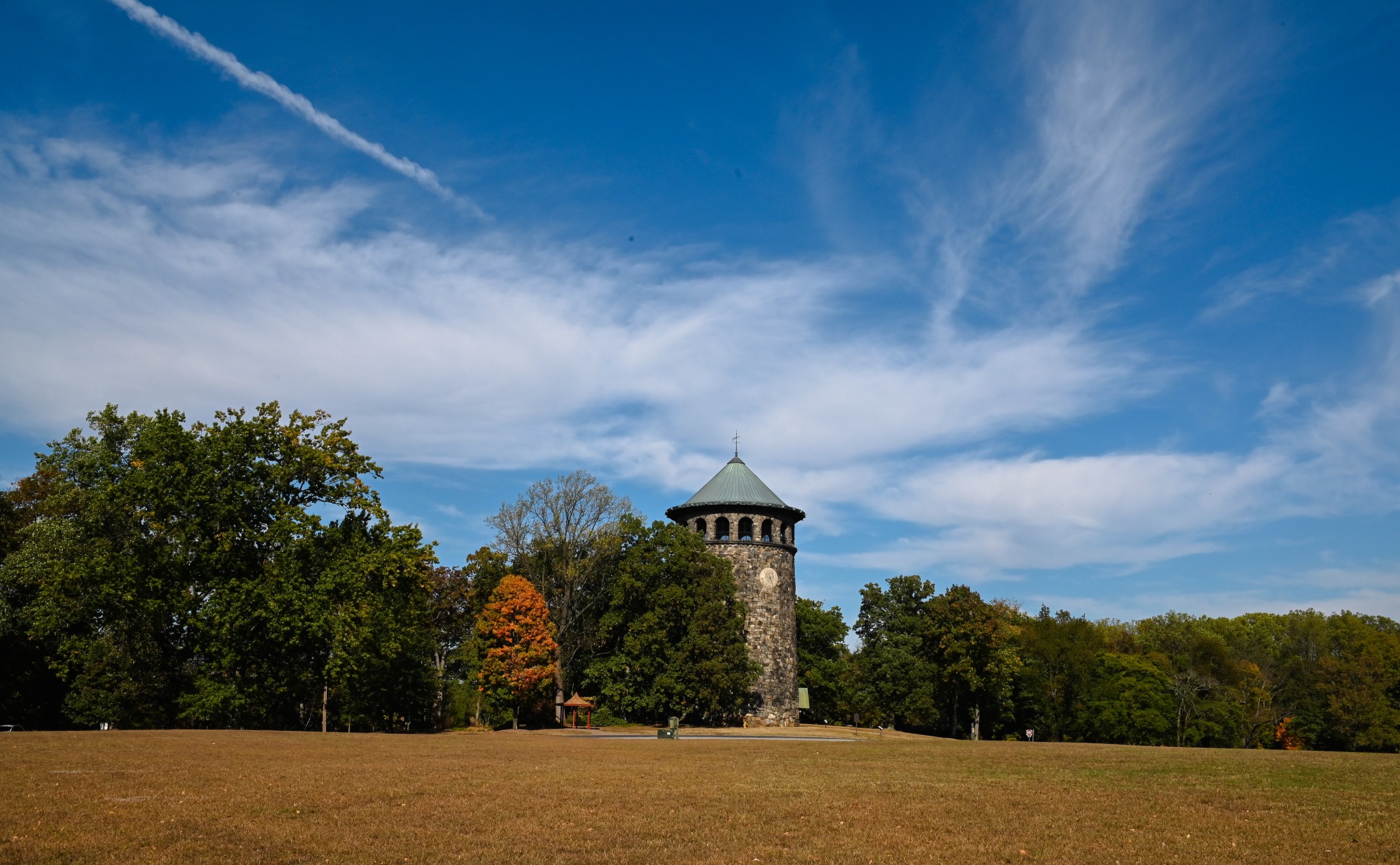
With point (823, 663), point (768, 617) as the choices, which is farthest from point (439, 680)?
point (823, 663)

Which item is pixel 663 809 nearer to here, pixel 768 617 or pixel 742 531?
pixel 768 617

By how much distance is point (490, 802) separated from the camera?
1362cm

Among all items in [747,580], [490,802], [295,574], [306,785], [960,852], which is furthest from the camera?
[747,580]

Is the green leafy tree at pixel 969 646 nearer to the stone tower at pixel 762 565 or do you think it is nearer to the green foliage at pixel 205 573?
the stone tower at pixel 762 565

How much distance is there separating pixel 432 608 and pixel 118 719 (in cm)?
1998

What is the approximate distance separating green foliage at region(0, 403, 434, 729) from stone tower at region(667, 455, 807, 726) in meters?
20.8

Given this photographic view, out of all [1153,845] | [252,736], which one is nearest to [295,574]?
[252,736]

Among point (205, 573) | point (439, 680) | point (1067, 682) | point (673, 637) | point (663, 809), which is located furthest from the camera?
point (1067, 682)

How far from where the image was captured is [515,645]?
48.2 m

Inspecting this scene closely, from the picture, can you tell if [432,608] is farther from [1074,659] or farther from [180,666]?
[1074,659]

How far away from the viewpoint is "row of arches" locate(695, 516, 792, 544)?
54688 millimetres

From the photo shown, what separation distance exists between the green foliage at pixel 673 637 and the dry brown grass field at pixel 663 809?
25.1m

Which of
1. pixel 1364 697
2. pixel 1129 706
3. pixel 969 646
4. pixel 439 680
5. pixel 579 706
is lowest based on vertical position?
Answer: pixel 1129 706

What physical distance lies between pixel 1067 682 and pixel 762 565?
2467 cm
